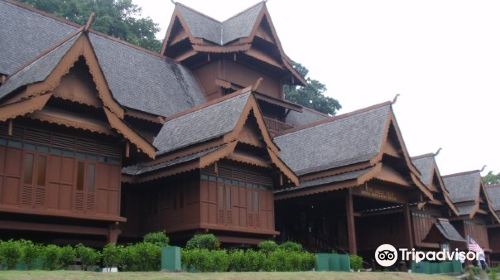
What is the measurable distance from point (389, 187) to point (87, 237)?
52.1ft

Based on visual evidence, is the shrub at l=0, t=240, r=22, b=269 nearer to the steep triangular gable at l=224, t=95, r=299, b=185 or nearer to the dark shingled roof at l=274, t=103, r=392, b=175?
the steep triangular gable at l=224, t=95, r=299, b=185

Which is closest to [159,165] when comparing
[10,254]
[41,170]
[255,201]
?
[255,201]

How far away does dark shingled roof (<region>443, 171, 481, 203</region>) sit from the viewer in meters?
43.8

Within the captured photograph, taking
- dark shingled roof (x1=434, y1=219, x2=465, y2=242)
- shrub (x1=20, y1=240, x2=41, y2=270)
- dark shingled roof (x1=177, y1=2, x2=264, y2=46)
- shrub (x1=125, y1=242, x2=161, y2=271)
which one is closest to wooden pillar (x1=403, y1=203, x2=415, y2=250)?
dark shingled roof (x1=434, y1=219, x2=465, y2=242)

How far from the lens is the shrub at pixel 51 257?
1675cm

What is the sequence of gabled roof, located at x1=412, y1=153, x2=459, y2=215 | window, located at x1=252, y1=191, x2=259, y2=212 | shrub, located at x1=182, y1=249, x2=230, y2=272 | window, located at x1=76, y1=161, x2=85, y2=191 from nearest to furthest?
shrub, located at x1=182, y1=249, x2=230, y2=272
window, located at x1=76, y1=161, x2=85, y2=191
window, located at x1=252, y1=191, x2=259, y2=212
gabled roof, located at x1=412, y1=153, x2=459, y2=215

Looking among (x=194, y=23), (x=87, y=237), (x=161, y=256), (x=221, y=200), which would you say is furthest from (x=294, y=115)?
(x=161, y=256)

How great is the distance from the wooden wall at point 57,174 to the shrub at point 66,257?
3.14 m

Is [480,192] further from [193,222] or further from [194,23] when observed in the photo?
[193,222]

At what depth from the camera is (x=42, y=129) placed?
68.5ft

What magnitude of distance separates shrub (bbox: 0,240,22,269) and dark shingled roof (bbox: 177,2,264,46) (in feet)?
78.4

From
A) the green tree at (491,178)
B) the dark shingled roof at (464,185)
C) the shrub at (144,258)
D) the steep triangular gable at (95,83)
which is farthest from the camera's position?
the green tree at (491,178)

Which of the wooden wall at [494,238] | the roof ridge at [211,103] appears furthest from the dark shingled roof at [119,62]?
the wooden wall at [494,238]

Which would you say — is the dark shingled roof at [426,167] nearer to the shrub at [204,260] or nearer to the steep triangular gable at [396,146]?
the steep triangular gable at [396,146]
